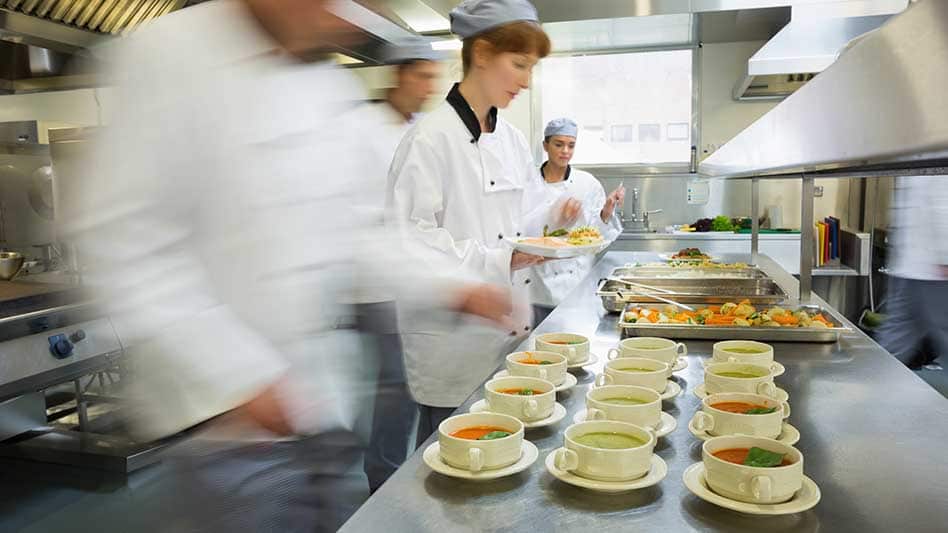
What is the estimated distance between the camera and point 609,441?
103 centimetres

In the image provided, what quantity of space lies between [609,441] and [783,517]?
0.83 ft

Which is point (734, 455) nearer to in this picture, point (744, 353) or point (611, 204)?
point (744, 353)

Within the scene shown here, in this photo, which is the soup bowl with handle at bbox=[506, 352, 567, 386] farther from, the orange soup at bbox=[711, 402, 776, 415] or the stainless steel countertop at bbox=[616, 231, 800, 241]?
the stainless steel countertop at bbox=[616, 231, 800, 241]

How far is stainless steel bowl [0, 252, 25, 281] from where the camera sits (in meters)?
3.07

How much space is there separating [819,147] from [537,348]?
37.9 inches

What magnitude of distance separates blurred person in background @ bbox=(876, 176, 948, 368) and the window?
269 centimetres

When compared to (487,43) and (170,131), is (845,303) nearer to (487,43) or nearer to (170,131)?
(487,43)

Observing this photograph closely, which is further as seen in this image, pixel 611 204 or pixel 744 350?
pixel 611 204

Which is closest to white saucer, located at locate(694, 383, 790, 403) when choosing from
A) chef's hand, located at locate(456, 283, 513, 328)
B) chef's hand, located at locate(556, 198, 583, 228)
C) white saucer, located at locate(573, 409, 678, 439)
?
white saucer, located at locate(573, 409, 678, 439)

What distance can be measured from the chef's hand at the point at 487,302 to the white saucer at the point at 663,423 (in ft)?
1.54

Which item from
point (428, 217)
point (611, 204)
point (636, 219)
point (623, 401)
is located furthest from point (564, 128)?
point (623, 401)

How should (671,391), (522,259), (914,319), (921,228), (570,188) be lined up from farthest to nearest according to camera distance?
(570,188) → (914,319) → (921,228) → (522,259) → (671,391)

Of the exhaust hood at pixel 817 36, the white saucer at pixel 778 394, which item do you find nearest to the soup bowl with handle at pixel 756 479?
the white saucer at pixel 778 394

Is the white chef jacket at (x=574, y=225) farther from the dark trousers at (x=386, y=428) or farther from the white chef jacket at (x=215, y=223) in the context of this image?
the white chef jacket at (x=215, y=223)
